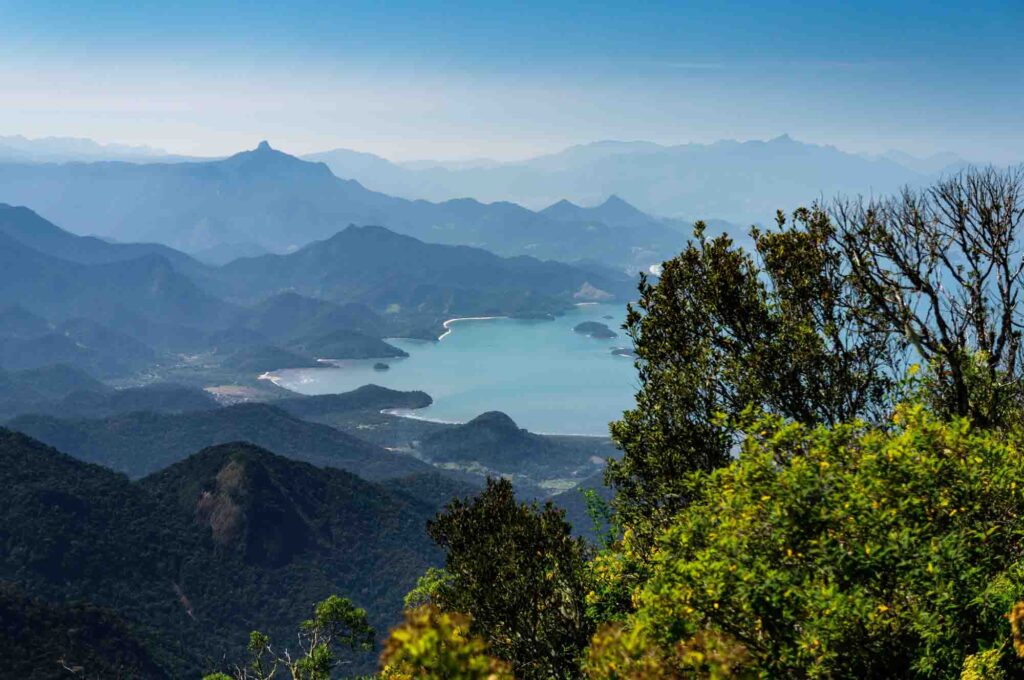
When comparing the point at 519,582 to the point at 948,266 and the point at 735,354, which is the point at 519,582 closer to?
the point at 735,354

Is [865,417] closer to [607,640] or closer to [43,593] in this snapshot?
[607,640]

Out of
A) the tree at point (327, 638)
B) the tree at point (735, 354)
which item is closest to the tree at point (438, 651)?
the tree at point (735, 354)

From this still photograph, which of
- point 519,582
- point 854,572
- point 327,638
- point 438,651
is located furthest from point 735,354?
point 327,638

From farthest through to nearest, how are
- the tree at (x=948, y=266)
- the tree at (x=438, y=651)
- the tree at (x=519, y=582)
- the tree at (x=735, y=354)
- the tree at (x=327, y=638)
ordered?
1. the tree at (x=327, y=638)
2. the tree at (x=519, y=582)
3. the tree at (x=735, y=354)
4. the tree at (x=948, y=266)
5. the tree at (x=438, y=651)

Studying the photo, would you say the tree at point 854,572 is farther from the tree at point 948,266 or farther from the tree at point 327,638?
the tree at point 327,638

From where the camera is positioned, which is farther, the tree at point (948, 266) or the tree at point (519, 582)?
the tree at point (519, 582)
